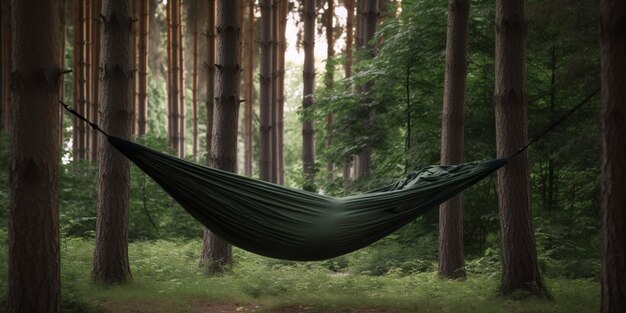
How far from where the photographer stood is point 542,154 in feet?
23.5

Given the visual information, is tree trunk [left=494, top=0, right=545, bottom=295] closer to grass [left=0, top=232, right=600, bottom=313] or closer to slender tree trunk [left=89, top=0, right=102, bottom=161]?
grass [left=0, top=232, right=600, bottom=313]

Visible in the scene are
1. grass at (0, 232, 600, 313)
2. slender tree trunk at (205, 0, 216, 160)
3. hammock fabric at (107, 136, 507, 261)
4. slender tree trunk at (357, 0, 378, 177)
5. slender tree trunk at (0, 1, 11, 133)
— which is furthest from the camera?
slender tree trunk at (0, 1, 11, 133)

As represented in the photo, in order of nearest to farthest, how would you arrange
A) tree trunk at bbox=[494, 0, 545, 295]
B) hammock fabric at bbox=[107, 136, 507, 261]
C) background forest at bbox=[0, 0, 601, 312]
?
hammock fabric at bbox=[107, 136, 507, 261], tree trunk at bbox=[494, 0, 545, 295], background forest at bbox=[0, 0, 601, 312]

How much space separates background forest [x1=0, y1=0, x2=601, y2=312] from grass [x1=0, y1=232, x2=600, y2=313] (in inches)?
0.8

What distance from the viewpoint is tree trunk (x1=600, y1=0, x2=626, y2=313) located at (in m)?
3.32

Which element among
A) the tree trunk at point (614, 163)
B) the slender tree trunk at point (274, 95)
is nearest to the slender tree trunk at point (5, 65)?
the slender tree trunk at point (274, 95)

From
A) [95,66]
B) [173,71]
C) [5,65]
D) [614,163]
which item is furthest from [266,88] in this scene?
[614,163]

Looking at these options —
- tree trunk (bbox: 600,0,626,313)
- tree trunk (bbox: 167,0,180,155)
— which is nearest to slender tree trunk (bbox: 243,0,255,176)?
tree trunk (bbox: 167,0,180,155)

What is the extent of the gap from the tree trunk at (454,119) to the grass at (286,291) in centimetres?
25

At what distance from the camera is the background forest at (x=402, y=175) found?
555 centimetres

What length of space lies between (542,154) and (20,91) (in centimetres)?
561

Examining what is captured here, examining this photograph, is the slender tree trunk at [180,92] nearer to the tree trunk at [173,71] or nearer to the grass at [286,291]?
the tree trunk at [173,71]

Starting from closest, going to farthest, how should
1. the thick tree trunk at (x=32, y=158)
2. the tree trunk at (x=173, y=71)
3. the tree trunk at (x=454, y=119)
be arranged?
1. the thick tree trunk at (x=32, y=158)
2. the tree trunk at (x=454, y=119)
3. the tree trunk at (x=173, y=71)

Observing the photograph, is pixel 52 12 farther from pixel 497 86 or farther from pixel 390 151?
pixel 390 151
